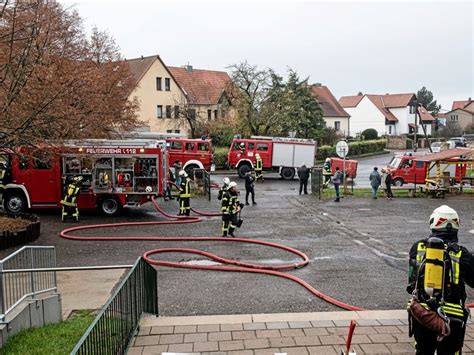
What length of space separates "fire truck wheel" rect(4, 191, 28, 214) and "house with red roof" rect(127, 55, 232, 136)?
28.9 m

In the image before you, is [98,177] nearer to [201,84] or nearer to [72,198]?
[72,198]

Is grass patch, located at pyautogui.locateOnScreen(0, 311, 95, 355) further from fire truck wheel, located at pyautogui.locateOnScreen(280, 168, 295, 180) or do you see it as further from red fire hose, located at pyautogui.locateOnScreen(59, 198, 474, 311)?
fire truck wheel, located at pyautogui.locateOnScreen(280, 168, 295, 180)

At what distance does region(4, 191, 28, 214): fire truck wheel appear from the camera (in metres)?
17.6

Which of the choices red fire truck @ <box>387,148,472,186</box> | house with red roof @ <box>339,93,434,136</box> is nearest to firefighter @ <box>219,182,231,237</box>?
red fire truck @ <box>387,148,472,186</box>

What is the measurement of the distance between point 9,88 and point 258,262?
8140mm

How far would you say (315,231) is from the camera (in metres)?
14.7

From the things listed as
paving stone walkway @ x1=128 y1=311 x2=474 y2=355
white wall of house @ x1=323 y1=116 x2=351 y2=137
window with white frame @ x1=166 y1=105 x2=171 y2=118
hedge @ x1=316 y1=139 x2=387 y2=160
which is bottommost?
paving stone walkway @ x1=128 y1=311 x2=474 y2=355

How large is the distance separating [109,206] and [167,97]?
34819mm

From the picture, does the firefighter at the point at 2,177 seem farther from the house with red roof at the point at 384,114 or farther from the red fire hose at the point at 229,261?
the house with red roof at the point at 384,114

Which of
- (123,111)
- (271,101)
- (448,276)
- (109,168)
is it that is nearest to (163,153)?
(109,168)

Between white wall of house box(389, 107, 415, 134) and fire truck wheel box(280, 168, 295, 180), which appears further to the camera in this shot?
white wall of house box(389, 107, 415, 134)

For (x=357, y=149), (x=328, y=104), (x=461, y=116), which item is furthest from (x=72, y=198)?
(x=461, y=116)

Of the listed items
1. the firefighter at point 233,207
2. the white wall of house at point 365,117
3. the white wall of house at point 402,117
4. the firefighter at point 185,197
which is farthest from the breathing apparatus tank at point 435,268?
the white wall of house at point 402,117

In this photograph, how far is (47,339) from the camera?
618cm
